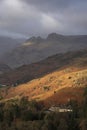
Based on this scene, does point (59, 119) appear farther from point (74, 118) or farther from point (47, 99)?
point (47, 99)

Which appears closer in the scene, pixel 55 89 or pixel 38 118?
pixel 38 118

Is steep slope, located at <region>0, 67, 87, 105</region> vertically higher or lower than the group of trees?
higher

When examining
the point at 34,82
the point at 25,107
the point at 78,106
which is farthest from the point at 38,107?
the point at 34,82

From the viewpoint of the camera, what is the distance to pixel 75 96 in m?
127

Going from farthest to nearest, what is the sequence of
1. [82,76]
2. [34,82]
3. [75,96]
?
[34,82]
[82,76]
[75,96]

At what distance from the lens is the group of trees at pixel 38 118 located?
89688 mm

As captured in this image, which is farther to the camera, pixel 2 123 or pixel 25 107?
pixel 25 107

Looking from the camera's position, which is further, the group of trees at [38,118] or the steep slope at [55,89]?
the steep slope at [55,89]

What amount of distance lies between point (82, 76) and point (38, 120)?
214 ft

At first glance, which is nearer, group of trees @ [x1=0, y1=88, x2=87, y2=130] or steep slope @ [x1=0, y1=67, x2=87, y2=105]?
group of trees @ [x1=0, y1=88, x2=87, y2=130]

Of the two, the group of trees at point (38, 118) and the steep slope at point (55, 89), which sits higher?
the steep slope at point (55, 89)

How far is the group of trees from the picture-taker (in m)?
89.7

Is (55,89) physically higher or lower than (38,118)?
higher

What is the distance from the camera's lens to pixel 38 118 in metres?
100
